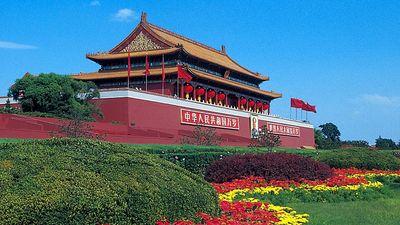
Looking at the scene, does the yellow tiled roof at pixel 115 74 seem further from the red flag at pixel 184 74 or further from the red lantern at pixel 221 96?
the red lantern at pixel 221 96

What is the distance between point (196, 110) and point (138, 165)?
24.8 metres

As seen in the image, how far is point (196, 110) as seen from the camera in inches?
1187

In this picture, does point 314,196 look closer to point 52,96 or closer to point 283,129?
point 52,96

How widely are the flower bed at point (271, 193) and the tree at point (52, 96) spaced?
48.3ft

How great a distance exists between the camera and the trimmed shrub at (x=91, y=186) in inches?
167

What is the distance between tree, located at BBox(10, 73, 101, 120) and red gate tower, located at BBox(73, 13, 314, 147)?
5.52 feet

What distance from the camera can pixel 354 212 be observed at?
Answer: 24.6 ft

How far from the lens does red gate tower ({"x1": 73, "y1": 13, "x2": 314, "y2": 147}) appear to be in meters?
26.0

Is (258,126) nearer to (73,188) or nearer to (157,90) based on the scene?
(157,90)

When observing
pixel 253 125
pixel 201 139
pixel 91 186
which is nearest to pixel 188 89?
pixel 253 125

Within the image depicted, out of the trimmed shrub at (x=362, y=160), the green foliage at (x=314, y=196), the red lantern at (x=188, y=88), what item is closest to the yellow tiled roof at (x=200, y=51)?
the red lantern at (x=188, y=88)

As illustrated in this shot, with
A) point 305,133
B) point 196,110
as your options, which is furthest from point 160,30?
point 305,133

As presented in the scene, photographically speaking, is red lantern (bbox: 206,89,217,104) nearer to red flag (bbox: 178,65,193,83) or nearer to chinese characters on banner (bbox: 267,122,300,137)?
red flag (bbox: 178,65,193,83)

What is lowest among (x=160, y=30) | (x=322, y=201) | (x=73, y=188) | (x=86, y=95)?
(x=322, y=201)
